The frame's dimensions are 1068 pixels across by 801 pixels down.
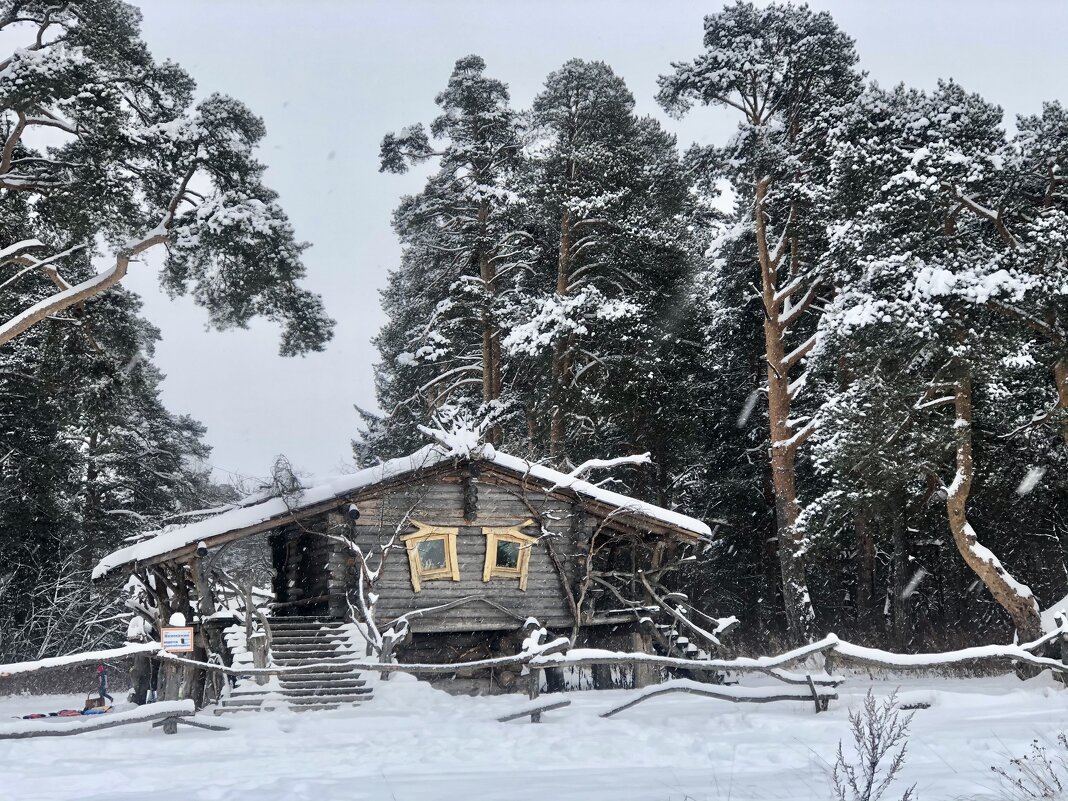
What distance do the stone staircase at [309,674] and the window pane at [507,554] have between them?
3654 millimetres

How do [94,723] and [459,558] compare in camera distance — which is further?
[459,558]

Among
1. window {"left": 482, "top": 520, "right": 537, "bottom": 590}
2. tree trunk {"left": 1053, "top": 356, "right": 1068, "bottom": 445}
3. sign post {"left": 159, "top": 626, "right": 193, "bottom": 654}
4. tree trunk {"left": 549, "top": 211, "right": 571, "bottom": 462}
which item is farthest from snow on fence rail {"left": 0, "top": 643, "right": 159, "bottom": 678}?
tree trunk {"left": 1053, "top": 356, "right": 1068, "bottom": 445}

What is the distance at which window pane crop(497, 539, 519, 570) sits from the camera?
20812 millimetres

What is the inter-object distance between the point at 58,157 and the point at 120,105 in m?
2.80

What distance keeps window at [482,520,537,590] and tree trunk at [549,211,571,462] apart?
465 centimetres

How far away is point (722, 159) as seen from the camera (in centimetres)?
2488

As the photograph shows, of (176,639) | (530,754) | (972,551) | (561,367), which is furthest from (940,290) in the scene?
(176,639)

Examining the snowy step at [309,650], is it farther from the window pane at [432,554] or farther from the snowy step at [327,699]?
the window pane at [432,554]

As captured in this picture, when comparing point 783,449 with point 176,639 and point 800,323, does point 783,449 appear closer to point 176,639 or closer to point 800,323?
point 800,323

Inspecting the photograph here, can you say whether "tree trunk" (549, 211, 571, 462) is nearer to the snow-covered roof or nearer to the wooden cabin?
the wooden cabin

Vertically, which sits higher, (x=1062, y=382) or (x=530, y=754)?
(x=1062, y=382)

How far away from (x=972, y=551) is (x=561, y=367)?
11.7 m

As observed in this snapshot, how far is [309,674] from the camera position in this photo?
16.1 meters

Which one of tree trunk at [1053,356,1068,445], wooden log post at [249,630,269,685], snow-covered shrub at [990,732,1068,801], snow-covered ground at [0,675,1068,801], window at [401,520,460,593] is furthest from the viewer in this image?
window at [401,520,460,593]
